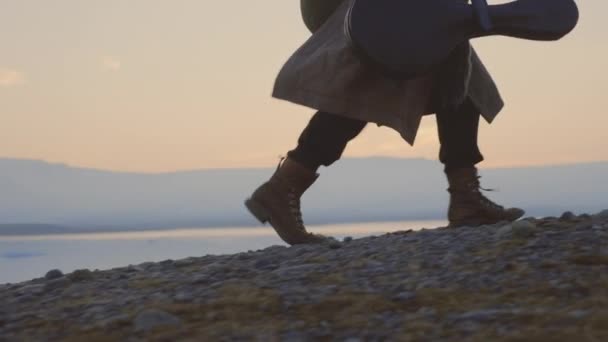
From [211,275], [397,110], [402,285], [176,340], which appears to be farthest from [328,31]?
[176,340]

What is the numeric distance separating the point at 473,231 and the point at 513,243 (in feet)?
1.81

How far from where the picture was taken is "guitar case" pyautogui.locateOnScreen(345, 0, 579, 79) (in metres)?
4.22

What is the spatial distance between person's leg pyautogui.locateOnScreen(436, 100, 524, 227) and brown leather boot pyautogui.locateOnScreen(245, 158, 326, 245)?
0.72 meters

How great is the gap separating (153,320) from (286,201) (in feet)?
6.35

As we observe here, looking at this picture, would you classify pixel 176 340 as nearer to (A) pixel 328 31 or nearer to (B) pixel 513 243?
(B) pixel 513 243

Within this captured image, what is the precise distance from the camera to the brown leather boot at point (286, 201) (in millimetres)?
4809

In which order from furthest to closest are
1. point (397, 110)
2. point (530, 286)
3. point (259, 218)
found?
point (259, 218) < point (397, 110) < point (530, 286)

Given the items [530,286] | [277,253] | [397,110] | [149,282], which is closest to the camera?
[530,286]

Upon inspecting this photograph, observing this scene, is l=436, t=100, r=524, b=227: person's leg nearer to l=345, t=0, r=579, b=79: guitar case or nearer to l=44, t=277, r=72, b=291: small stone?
l=345, t=0, r=579, b=79: guitar case

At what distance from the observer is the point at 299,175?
479cm

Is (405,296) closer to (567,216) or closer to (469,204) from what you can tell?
(567,216)

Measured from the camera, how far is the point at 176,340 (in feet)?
9.16

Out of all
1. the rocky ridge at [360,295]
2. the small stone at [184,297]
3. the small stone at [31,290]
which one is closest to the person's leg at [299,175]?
the rocky ridge at [360,295]

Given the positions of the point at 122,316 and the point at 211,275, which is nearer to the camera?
the point at 122,316
